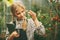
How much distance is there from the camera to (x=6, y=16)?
1838 mm

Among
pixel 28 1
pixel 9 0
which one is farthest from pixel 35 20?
pixel 9 0

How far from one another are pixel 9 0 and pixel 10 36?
13.2 inches

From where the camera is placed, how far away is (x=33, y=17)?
1.85 meters

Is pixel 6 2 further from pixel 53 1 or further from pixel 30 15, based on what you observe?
pixel 53 1

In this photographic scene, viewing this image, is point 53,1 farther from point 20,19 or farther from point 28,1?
point 20,19

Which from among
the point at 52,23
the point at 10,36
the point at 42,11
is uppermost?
→ the point at 42,11

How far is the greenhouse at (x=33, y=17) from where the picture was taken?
1.84 m

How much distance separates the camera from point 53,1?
185 centimetres

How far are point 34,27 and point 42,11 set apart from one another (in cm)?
17

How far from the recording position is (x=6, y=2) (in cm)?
184

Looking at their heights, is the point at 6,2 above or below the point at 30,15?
above

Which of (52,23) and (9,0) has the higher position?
(9,0)

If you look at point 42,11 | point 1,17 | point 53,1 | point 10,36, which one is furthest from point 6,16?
point 53,1

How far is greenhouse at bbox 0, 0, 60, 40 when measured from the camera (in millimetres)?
1843
